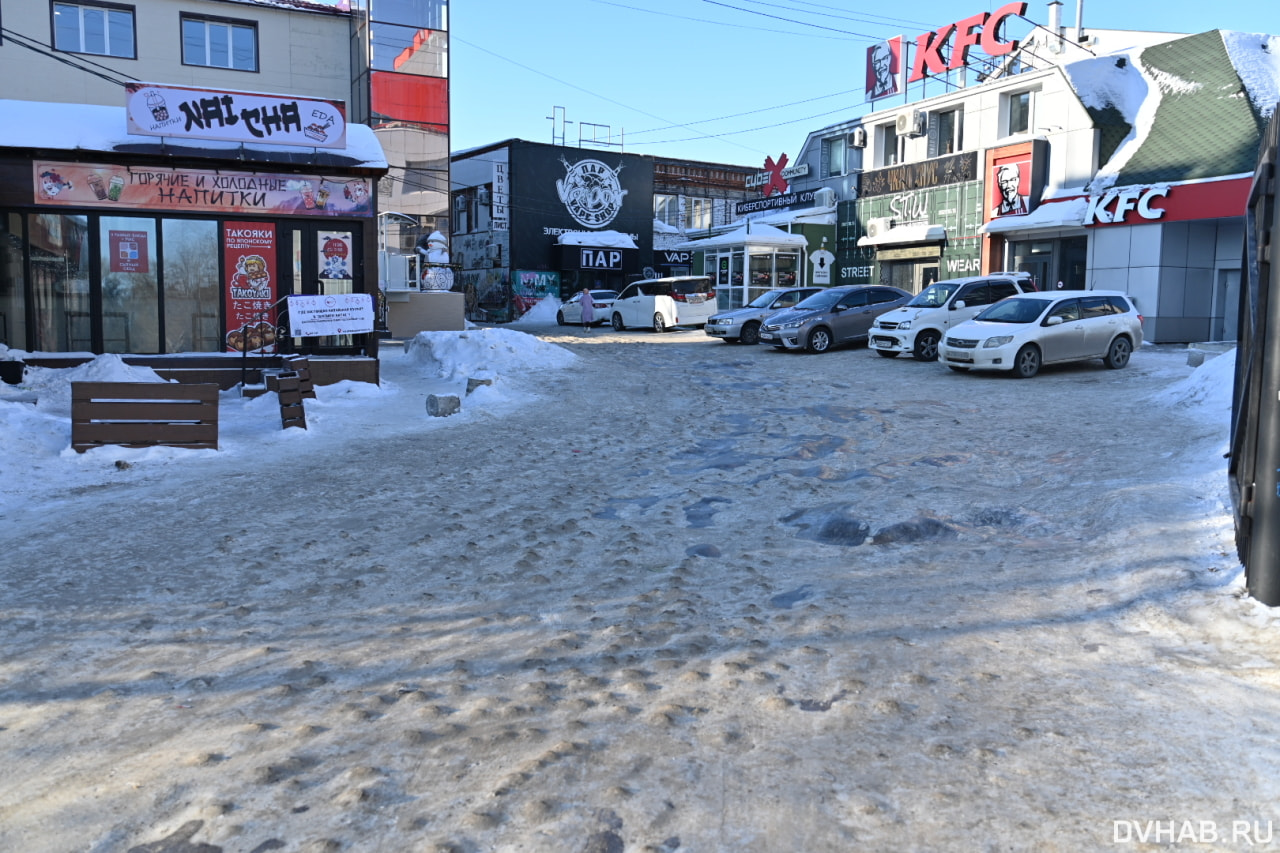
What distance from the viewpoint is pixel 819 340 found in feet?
76.2

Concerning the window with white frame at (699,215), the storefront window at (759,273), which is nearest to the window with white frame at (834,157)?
the storefront window at (759,273)

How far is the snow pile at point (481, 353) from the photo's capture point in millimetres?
18250

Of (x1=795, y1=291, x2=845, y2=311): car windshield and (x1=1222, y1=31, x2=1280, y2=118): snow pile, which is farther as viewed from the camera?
(x1=1222, y1=31, x2=1280, y2=118): snow pile

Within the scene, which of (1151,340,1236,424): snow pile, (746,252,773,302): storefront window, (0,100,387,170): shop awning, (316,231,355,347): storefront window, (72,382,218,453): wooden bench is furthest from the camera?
(746,252,773,302): storefront window

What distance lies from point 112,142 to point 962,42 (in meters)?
28.8

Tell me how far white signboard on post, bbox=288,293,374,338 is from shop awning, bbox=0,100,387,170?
222 centimetres

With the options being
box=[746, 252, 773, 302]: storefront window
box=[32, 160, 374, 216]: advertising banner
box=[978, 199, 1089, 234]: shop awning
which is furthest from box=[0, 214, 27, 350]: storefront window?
box=[746, 252, 773, 302]: storefront window

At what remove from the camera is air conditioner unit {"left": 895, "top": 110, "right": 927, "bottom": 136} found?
34469 mm

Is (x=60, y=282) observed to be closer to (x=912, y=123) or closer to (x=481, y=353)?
(x=481, y=353)

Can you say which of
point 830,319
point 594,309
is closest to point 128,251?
point 830,319

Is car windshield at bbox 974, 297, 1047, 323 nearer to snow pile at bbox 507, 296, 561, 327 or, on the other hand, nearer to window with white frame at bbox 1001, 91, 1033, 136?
window with white frame at bbox 1001, 91, 1033, 136

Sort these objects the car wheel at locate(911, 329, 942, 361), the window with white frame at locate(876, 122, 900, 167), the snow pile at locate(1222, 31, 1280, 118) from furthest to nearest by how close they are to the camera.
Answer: the window with white frame at locate(876, 122, 900, 167)
the snow pile at locate(1222, 31, 1280, 118)
the car wheel at locate(911, 329, 942, 361)

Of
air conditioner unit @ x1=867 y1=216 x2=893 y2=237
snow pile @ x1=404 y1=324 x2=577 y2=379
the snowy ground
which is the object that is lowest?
the snowy ground

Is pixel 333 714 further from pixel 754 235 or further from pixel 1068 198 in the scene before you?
pixel 754 235
